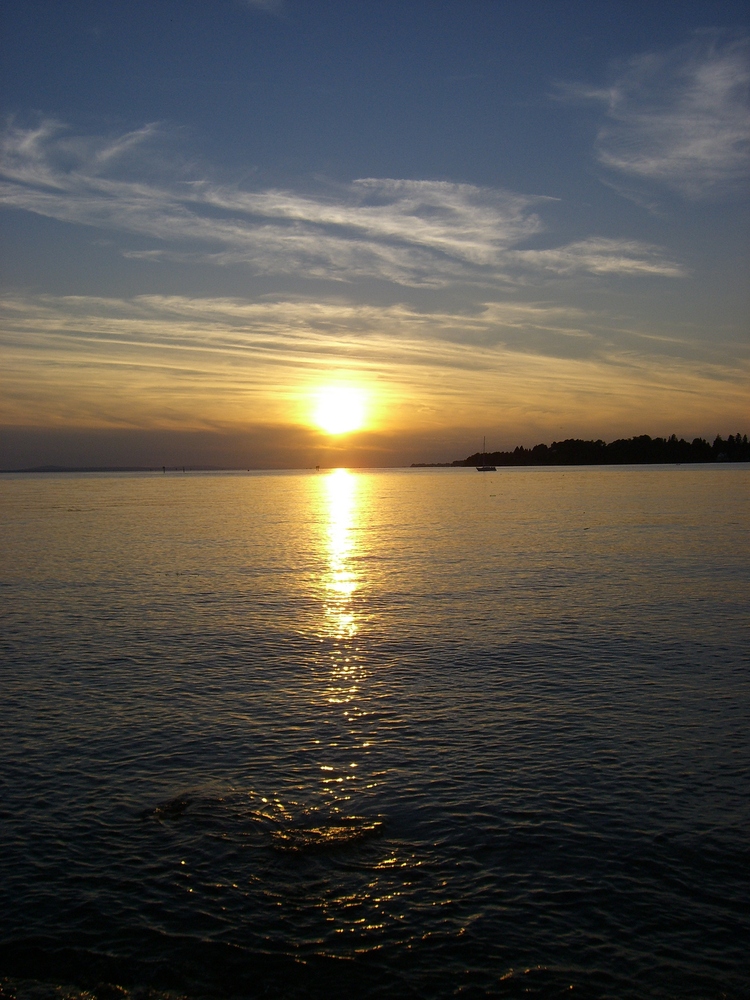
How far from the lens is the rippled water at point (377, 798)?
9.81m

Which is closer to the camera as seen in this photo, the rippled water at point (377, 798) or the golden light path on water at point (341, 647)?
the rippled water at point (377, 798)

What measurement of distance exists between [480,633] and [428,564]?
18.9 metres

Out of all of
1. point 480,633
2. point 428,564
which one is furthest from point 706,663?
point 428,564

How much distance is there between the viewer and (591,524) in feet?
234

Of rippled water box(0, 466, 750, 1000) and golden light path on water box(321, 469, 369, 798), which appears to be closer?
rippled water box(0, 466, 750, 1000)

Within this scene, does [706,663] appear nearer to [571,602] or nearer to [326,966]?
[571,602]

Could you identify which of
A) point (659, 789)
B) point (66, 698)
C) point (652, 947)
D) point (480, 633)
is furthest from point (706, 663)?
point (66, 698)

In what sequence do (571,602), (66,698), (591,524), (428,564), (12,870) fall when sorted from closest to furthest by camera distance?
(12,870), (66,698), (571,602), (428,564), (591,524)

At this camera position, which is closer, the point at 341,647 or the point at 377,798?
the point at 377,798

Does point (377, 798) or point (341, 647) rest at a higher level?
point (341, 647)

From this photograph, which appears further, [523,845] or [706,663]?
[706,663]

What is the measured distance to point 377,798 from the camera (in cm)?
1409

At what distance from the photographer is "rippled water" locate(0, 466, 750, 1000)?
32.2ft

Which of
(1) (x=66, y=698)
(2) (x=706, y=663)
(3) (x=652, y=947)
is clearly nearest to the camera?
(3) (x=652, y=947)
